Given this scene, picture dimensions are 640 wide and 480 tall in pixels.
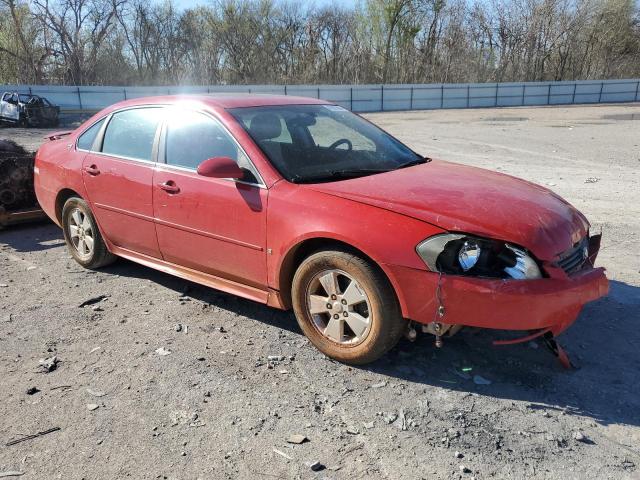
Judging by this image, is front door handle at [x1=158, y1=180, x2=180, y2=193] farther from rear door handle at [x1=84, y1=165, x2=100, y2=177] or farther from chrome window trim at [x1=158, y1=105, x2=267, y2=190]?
rear door handle at [x1=84, y1=165, x2=100, y2=177]

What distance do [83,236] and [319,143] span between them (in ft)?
8.42

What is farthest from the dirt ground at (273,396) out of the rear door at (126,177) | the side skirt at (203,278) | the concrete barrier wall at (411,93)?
the concrete barrier wall at (411,93)

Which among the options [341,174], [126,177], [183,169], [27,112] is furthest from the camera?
[27,112]

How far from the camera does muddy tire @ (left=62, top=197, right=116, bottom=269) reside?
201 inches

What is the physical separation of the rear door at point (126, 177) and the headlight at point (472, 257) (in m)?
2.41

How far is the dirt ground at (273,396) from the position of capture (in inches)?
103

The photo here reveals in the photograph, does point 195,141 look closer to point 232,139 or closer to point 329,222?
point 232,139

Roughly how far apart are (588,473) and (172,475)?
193 cm

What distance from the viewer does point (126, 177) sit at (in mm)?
4504

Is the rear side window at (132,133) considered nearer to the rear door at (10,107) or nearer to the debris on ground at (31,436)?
the debris on ground at (31,436)

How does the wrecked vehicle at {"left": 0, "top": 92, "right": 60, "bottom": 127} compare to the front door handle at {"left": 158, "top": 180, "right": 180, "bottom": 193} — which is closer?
the front door handle at {"left": 158, "top": 180, "right": 180, "bottom": 193}

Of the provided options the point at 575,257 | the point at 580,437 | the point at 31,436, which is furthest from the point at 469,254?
the point at 31,436

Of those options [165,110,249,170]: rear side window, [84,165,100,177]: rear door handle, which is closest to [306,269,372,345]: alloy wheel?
[165,110,249,170]: rear side window

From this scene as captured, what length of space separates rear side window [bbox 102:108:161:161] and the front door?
222mm
